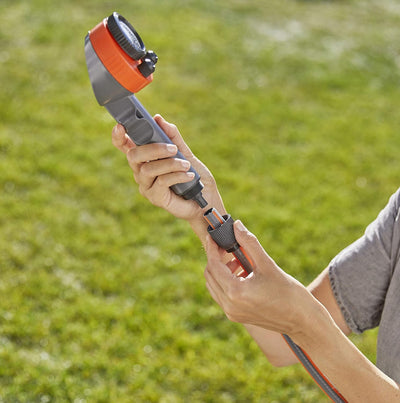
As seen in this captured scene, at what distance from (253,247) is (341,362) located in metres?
0.32

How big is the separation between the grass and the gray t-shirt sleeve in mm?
1487

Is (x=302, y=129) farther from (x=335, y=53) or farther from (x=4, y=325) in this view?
(x=4, y=325)

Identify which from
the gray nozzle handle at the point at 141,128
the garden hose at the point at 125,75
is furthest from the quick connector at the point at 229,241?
the gray nozzle handle at the point at 141,128

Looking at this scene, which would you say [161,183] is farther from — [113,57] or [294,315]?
[294,315]

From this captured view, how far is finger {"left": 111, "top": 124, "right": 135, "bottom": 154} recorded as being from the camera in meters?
1.52

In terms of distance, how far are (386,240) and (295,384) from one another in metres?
1.73

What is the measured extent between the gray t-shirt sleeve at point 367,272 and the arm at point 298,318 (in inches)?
13.1

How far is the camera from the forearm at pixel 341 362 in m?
1.25

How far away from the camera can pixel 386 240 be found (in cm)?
152

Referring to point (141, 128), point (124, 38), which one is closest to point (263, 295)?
point (141, 128)

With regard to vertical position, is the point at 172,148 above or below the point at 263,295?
above

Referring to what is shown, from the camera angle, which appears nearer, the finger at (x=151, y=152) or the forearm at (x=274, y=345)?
the finger at (x=151, y=152)

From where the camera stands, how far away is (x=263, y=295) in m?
1.21

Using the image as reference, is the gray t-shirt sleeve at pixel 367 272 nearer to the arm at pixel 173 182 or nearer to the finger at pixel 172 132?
the arm at pixel 173 182
